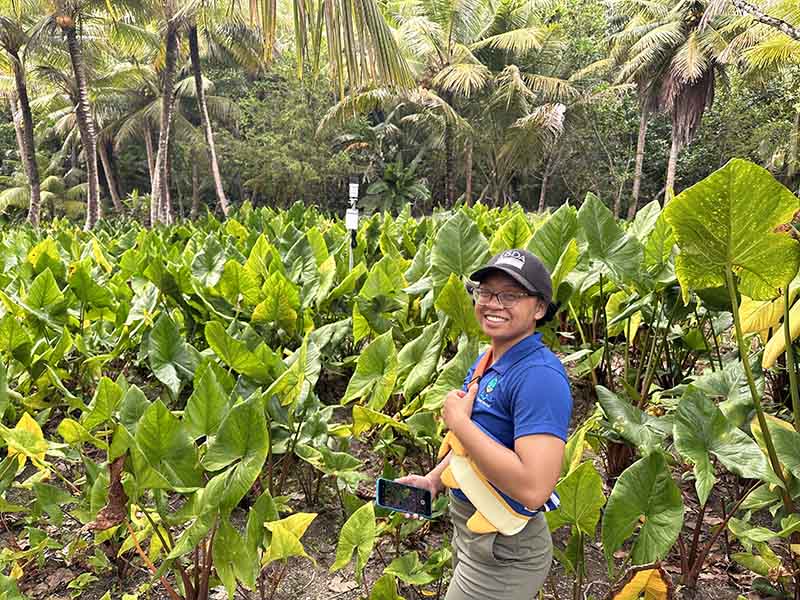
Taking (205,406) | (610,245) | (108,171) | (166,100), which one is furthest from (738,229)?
(108,171)

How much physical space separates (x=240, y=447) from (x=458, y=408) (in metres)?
0.54

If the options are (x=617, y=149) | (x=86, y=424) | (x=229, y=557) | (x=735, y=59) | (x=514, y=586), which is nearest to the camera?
(x=514, y=586)

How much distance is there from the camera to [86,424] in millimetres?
1691

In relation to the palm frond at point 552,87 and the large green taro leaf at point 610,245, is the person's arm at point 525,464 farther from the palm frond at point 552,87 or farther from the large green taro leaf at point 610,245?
the palm frond at point 552,87

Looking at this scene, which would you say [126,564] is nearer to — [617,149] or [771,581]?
[771,581]

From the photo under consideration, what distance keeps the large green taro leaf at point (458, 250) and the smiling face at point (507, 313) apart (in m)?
0.87

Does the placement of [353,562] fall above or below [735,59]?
below

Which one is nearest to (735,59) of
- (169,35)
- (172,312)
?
(169,35)

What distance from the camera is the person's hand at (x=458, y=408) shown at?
1223mm

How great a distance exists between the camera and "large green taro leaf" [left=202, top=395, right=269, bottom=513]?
140 cm

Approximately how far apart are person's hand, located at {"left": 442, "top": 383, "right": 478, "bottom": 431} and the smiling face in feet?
0.44

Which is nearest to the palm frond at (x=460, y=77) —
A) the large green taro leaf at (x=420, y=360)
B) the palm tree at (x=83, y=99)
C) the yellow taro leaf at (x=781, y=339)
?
the palm tree at (x=83, y=99)

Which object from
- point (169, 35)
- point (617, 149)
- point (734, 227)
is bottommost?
point (617, 149)

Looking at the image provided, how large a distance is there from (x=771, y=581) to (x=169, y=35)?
1644 centimetres
